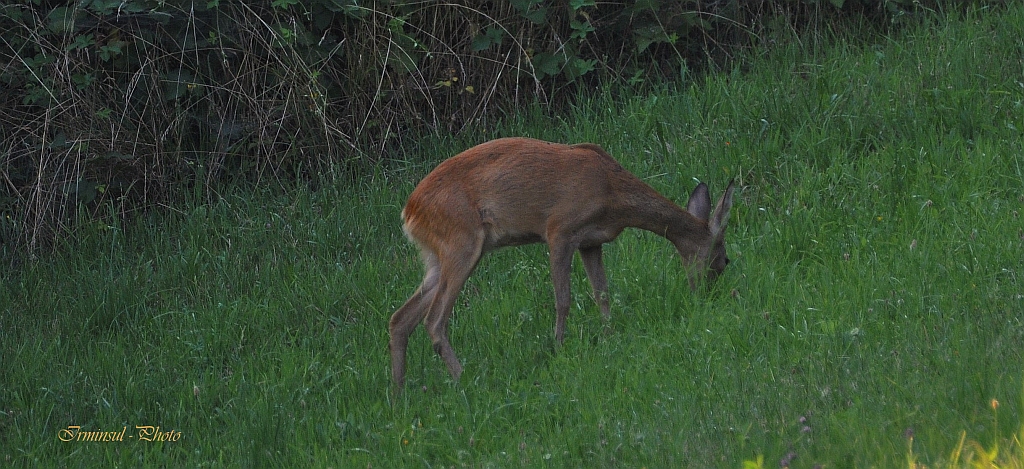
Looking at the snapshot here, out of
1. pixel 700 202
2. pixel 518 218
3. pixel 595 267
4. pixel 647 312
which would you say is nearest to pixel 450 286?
pixel 518 218

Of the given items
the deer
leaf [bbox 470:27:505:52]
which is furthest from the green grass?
leaf [bbox 470:27:505:52]

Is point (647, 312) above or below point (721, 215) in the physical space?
below

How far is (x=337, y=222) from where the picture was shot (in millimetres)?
8961

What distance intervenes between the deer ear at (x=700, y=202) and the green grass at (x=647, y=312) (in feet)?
1.11

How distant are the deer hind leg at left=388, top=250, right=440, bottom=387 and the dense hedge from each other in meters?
3.24

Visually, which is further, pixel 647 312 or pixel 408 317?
pixel 408 317

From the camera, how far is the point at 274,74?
33.6 feet

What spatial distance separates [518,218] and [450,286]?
1.81 feet

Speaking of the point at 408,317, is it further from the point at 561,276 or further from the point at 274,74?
the point at 274,74

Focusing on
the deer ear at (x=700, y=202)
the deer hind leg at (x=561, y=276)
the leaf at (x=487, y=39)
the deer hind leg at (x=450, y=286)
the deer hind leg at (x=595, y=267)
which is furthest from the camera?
the leaf at (x=487, y=39)

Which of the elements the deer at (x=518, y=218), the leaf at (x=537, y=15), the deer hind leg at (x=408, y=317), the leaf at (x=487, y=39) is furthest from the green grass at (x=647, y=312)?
the leaf at (x=537, y=15)

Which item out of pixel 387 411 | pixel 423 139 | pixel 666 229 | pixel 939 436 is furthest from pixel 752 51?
pixel 939 436

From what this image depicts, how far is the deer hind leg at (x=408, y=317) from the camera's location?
675cm

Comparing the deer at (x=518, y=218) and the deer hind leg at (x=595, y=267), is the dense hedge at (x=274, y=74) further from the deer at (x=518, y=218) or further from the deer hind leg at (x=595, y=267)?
the deer hind leg at (x=595, y=267)
